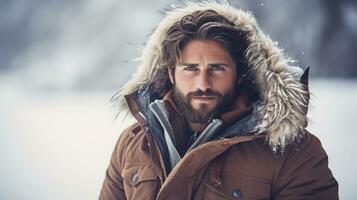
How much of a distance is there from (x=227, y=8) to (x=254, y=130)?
Answer: 389 mm

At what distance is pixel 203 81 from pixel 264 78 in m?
0.16

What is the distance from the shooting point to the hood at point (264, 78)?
1275 millimetres

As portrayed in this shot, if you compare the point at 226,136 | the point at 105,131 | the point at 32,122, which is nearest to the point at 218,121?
the point at 226,136

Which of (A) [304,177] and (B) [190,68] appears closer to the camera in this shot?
(A) [304,177]

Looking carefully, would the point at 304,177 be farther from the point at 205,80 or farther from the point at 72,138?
the point at 72,138

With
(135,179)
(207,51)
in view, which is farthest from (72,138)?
(207,51)

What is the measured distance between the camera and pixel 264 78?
137cm

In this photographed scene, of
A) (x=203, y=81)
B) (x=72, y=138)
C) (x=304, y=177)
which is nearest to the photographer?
(x=304, y=177)

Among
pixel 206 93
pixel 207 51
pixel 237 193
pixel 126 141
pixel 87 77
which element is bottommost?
pixel 237 193

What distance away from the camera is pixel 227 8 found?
1.48 m

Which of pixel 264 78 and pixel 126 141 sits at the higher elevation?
pixel 264 78

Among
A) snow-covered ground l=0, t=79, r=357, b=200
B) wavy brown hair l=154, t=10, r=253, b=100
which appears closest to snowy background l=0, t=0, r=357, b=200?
snow-covered ground l=0, t=79, r=357, b=200

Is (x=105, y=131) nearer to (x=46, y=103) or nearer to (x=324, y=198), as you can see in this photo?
A: (x=46, y=103)

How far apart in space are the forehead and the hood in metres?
0.07
